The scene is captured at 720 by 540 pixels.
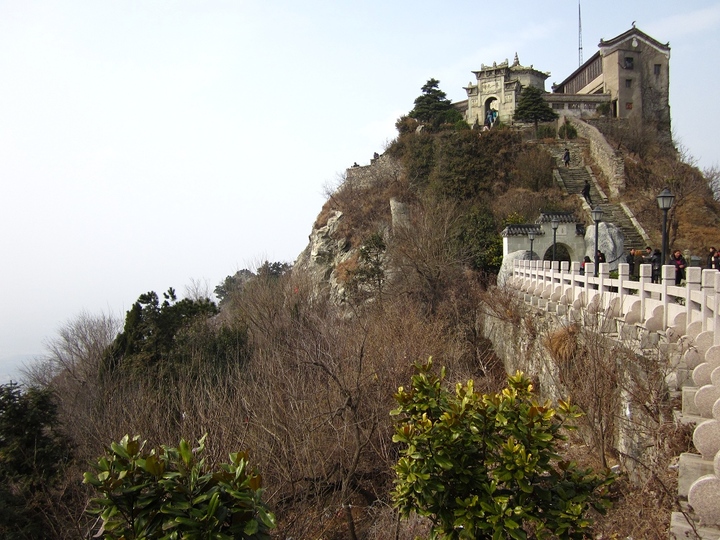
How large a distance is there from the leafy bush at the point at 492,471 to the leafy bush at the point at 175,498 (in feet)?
3.99

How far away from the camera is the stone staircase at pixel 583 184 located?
2450cm

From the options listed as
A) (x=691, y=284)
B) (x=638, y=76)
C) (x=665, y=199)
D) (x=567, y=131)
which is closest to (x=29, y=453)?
(x=691, y=284)

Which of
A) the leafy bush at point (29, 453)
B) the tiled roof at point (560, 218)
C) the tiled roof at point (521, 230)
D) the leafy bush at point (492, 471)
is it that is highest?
the tiled roof at point (560, 218)

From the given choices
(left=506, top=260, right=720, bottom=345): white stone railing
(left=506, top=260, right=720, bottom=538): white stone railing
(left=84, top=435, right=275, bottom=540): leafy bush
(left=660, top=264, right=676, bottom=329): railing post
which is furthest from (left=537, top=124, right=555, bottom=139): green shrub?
(left=84, top=435, right=275, bottom=540): leafy bush

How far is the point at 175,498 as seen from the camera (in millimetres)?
3100

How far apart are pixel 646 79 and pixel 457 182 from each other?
1887 cm

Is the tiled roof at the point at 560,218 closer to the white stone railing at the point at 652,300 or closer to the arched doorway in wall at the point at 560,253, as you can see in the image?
the arched doorway in wall at the point at 560,253

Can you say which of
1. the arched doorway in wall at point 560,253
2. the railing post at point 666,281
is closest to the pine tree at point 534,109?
the arched doorway in wall at point 560,253

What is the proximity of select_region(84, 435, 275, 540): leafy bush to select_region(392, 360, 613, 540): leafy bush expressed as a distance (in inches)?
47.9

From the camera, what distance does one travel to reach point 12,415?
10289mm

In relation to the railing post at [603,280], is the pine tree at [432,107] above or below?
above

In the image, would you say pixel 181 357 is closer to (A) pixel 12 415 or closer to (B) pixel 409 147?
(A) pixel 12 415

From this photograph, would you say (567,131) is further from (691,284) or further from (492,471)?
(492,471)

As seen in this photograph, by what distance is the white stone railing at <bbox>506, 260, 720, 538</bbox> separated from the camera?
445 cm
